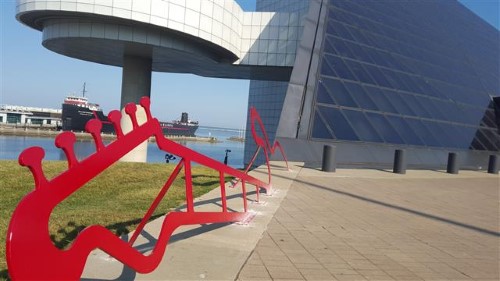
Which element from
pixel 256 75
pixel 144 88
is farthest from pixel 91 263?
→ pixel 256 75

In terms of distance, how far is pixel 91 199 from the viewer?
8.45 m

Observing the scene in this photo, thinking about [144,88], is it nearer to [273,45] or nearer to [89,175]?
[273,45]

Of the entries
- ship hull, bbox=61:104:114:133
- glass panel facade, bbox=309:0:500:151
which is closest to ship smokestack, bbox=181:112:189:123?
ship hull, bbox=61:104:114:133

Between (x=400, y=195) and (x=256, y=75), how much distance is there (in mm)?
18807

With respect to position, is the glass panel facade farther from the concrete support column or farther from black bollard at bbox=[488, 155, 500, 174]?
the concrete support column

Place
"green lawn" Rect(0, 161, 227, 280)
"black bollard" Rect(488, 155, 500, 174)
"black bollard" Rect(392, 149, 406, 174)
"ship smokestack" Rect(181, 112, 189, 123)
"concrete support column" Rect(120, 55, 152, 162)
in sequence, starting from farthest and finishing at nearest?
"ship smokestack" Rect(181, 112, 189, 123), "concrete support column" Rect(120, 55, 152, 162), "black bollard" Rect(488, 155, 500, 174), "black bollard" Rect(392, 149, 406, 174), "green lawn" Rect(0, 161, 227, 280)

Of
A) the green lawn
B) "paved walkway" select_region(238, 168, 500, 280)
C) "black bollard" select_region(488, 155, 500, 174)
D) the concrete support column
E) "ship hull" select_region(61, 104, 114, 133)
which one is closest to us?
"paved walkway" select_region(238, 168, 500, 280)

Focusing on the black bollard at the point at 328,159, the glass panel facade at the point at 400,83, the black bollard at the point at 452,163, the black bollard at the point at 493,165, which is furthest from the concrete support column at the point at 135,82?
the black bollard at the point at 493,165

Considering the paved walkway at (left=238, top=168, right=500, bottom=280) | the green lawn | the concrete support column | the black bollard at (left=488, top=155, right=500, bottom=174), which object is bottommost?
the green lawn

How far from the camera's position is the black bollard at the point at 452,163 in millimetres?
Answer: 15820

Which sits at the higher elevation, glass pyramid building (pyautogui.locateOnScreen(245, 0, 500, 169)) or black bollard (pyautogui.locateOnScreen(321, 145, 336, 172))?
glass pyramid building (pyautogui.locateOnScreen(245, 0, 500, 169))

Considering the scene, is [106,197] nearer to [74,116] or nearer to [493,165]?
[493,165]

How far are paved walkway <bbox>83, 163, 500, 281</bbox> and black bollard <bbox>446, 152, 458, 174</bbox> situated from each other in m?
5.90

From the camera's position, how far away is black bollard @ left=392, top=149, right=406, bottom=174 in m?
14.4
